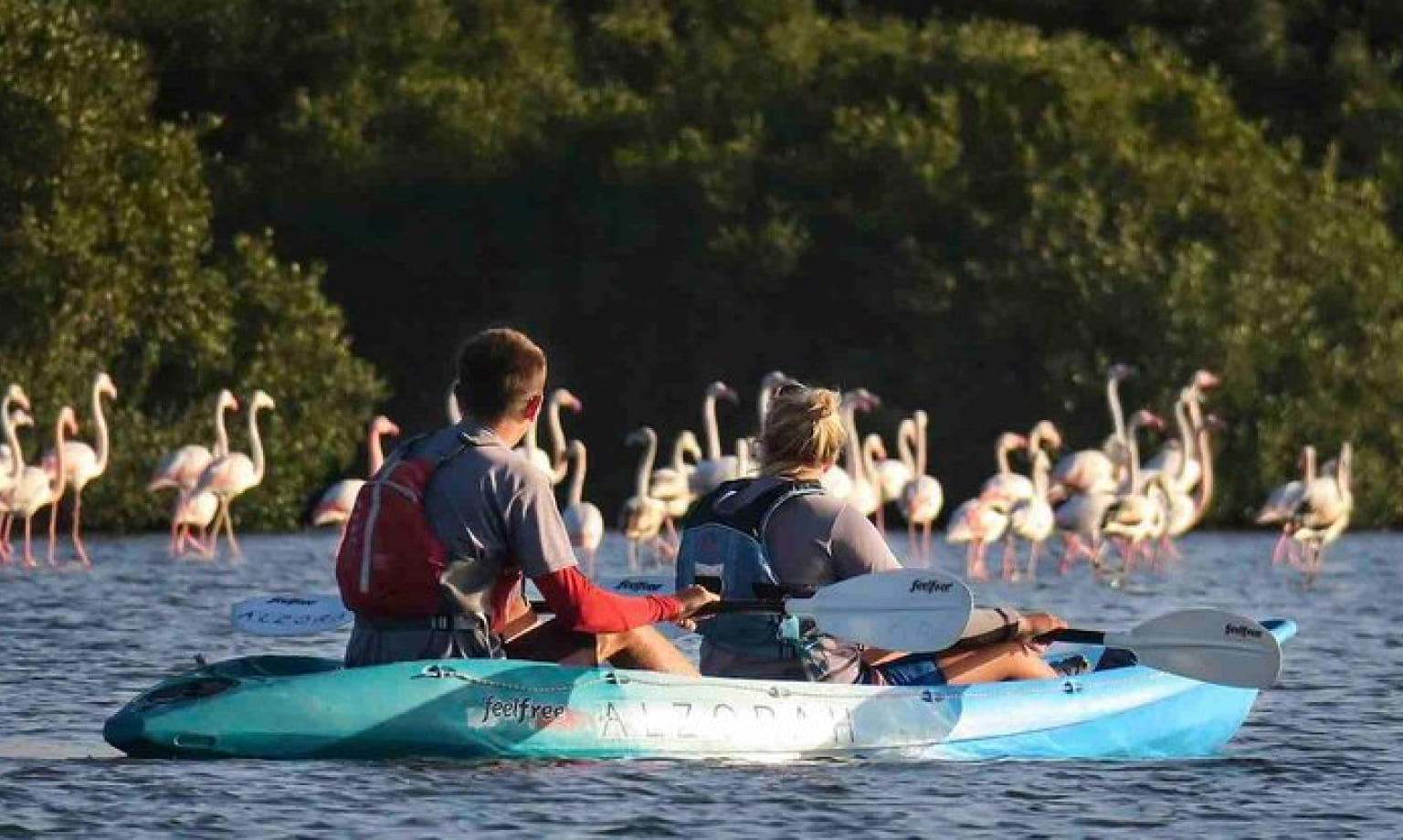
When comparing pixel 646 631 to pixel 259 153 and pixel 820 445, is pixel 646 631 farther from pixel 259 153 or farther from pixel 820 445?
pixel 259 153

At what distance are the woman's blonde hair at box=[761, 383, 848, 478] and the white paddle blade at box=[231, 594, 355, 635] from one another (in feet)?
6.08

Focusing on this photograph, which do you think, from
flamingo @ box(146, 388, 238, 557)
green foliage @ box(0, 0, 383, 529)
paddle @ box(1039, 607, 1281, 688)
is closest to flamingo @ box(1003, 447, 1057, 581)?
flamingo @ box(146, 388, 238, 557)

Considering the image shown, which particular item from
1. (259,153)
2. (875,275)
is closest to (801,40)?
(875,275)

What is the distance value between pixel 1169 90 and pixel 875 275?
4.08m

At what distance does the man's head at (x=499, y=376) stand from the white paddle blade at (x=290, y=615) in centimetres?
161

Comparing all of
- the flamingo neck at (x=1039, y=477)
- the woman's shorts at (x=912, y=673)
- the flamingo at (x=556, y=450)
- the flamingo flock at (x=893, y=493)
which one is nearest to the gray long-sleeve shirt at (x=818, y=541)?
the woman's shorts at (x=912, y=673)

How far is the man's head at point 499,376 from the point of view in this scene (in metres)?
12.1

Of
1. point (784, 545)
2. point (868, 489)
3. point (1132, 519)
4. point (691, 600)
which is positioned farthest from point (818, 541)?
point (868, 489)

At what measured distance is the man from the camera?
482 inches

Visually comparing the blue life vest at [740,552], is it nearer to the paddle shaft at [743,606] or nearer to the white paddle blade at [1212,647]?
the paddle shaft at [743,606]

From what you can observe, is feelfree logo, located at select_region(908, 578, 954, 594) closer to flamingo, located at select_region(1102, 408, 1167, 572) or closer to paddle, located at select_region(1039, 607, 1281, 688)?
paddle, located at select_region(1039, 607, 1281, 688)

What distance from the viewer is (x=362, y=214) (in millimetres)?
43969

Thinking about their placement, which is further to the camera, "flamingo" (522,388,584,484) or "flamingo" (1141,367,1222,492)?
"flamingo" (1141,367,1222,492)

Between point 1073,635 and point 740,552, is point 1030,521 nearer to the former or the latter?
point 1073,635
